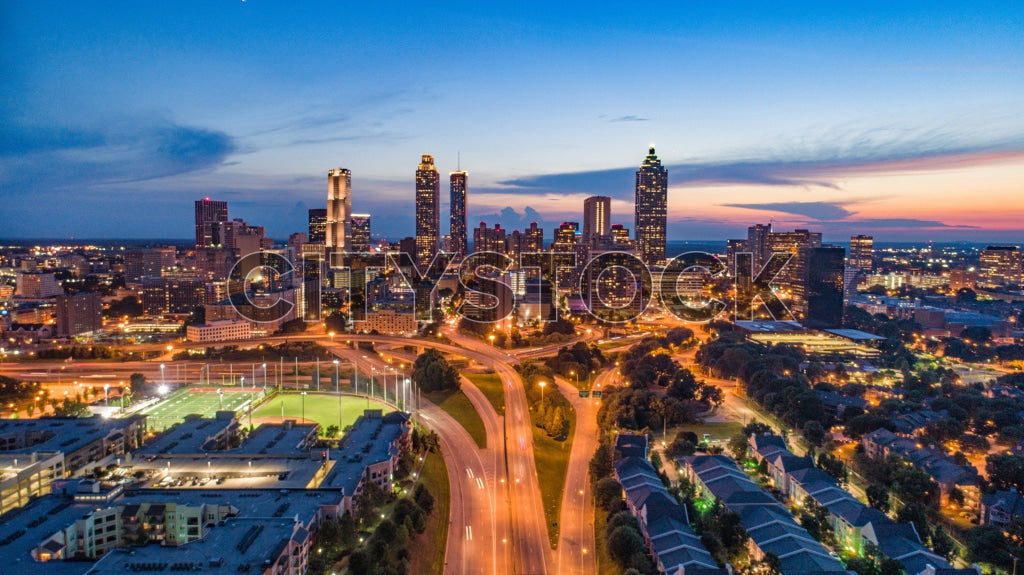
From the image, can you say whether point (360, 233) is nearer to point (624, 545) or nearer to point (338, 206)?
point (338, 206)

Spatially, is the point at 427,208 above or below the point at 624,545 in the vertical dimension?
above

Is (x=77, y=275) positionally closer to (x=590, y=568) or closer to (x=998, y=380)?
(x=590, y=568)

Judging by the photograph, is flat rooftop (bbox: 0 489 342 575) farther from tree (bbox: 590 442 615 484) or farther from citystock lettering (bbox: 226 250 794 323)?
citystock lettering (bbox: 226 250 794 323)

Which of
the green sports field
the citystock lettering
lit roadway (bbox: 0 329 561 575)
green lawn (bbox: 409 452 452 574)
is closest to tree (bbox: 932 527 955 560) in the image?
lit roadway (bbox: 0 329 561 575)

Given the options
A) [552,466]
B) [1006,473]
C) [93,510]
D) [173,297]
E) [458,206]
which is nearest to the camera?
[93,510]

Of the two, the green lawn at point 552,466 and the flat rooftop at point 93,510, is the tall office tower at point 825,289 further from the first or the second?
the flat rooftop at point 93,510

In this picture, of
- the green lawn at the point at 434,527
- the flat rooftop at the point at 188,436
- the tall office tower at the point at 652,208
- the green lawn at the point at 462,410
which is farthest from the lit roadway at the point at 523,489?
the tall office tower at the point at 652,208

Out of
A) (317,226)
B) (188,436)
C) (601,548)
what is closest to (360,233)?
(317,226)

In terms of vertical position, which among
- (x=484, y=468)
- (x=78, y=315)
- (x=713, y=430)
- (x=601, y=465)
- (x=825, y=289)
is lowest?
(x=713, y=430)
